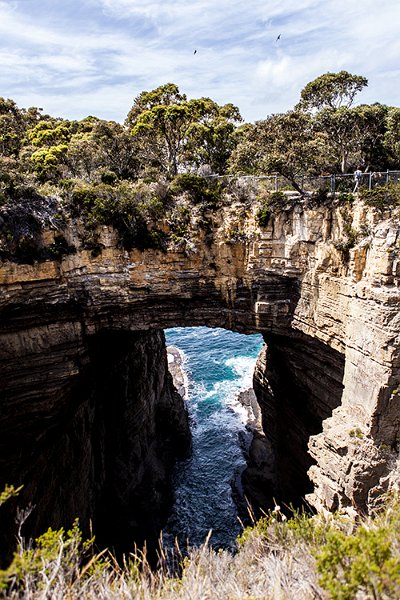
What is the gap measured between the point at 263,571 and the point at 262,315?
1290cm

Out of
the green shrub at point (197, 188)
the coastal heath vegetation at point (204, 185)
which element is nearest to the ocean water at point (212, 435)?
the coastal heath vegetation at point (204, 185)

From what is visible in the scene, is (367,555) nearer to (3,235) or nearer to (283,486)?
(3,235)

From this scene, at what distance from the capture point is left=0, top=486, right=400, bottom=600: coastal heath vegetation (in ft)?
21.3

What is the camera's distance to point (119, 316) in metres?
21.1

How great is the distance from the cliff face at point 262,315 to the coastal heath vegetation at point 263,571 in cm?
431

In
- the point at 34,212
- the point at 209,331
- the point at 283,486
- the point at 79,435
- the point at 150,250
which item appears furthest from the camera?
the point at 209,331

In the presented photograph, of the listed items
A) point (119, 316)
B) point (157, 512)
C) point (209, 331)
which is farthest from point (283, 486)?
point (209, 331)

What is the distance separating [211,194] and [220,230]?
2.11 metres

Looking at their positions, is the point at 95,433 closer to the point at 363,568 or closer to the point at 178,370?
the point at 178,370

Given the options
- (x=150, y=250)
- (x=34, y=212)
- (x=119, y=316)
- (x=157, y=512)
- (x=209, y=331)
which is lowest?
(x=157, y=512)

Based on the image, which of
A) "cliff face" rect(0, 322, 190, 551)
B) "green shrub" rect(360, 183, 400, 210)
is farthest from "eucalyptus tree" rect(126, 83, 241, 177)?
"green shrub" rect(360, 183, 400, 210)

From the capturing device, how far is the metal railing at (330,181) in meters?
15.9

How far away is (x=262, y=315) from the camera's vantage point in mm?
20516

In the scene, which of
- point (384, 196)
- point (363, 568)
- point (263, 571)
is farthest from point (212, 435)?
point (363, 568)
